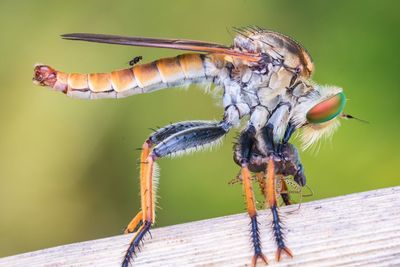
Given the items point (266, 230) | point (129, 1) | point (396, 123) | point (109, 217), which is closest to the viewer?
point (266, 230)

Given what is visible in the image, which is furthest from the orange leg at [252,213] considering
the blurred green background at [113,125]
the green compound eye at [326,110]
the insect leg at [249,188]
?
the blurred green background at [113,125]

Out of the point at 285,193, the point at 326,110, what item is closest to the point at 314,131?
the point at 326,110

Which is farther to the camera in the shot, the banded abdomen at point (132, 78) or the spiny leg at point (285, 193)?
the banded abdomen at point (132, 78)

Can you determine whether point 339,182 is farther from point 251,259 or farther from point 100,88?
point 251,259

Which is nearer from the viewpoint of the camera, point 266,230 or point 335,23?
point 266,230

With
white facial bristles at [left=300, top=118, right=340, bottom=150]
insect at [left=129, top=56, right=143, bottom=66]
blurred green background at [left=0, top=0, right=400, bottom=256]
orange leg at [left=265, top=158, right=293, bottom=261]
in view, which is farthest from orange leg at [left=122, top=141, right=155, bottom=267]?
blurred green background at [left=0, top=0, right=400, bottom=256]

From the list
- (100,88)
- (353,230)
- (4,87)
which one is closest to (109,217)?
(4,87)

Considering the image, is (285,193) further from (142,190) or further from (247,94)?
(142,190)

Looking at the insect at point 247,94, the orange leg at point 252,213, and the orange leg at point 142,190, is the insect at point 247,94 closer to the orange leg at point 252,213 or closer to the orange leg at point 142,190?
the orange leg at point 142,190
